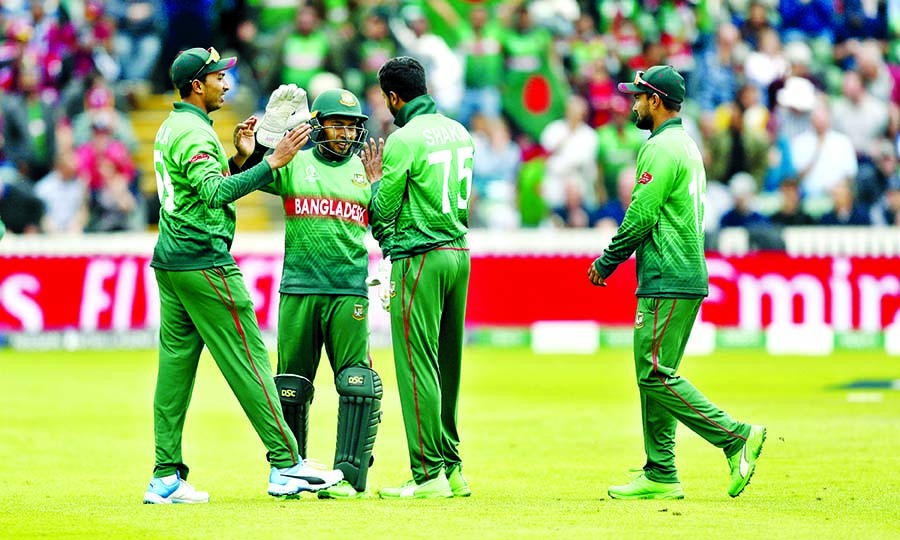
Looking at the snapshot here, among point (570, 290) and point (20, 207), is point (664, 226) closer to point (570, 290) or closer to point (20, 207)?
point (570, 290)

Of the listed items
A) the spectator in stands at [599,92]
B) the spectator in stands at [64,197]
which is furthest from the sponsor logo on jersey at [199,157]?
the spectator in stands at [599,92]

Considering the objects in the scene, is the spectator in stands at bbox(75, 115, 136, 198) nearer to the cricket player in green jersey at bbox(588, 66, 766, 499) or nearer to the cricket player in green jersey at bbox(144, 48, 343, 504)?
the cricket player in green jersey at bbox(144, 48, 343, 504)

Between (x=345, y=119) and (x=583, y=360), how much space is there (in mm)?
11692

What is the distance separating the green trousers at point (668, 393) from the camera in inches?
394

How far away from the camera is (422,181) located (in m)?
10.1

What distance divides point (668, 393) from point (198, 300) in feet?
9.32

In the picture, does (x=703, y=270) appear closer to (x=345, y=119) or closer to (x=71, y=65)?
(x=345, y=119)

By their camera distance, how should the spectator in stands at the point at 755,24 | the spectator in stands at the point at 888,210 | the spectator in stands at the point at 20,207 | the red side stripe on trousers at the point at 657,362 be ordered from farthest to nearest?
the spectator in stands at the point at 755,24, the spectator in stands at the point at 888,210, the spectator in stands at the point at 20,207, the red side stripe on trousers at the point at 657,362

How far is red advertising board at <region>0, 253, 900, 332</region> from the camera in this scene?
2266 cm

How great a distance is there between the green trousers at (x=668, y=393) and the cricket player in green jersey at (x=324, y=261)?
1.66 meters

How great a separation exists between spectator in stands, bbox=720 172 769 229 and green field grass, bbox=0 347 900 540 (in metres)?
3.19

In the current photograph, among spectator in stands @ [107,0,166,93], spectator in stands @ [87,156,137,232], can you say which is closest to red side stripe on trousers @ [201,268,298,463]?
spectator in stands @ [87,156,137,232]

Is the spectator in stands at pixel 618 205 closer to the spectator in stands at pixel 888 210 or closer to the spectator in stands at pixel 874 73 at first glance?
the spectator in stands at pixel 888 210

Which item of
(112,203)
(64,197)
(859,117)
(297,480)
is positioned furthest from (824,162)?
(297,480)
